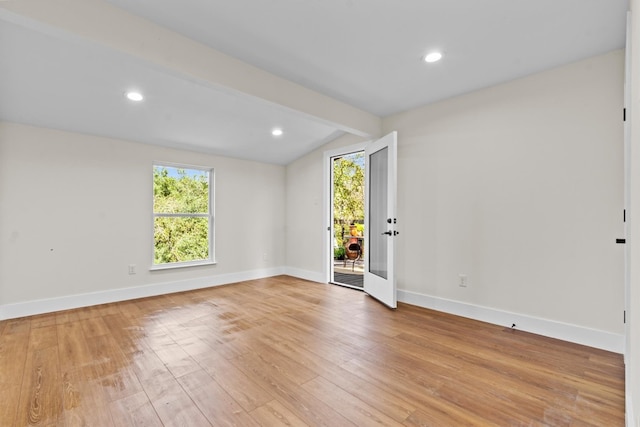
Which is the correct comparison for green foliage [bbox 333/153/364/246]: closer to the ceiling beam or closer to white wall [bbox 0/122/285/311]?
white wall [bbox 0/122/285/311]

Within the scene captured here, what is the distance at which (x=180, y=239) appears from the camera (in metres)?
4.57

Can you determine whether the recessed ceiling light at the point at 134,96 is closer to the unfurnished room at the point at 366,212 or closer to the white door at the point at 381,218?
the unfurnished room at the point at 366,212

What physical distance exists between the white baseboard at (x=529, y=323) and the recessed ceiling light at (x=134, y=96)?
3722mm

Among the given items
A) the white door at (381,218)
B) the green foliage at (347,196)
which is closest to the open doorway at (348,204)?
the green foliage at (347,196)

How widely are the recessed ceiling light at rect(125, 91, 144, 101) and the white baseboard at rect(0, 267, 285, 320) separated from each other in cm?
246

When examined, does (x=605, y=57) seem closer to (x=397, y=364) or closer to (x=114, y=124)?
(x=397, y=364)

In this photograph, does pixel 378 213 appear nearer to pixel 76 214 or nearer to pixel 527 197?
pixel 527 197

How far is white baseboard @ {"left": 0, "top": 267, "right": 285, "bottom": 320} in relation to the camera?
10.7ft

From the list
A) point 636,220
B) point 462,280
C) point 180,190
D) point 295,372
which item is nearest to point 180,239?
point 180,190

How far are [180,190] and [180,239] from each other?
760 mm

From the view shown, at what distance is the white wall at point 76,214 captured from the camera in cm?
324

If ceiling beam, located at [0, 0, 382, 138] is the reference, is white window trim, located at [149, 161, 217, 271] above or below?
below

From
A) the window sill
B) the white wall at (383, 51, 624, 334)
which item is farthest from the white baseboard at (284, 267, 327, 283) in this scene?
the white wall at (383, 51, 624, 334)

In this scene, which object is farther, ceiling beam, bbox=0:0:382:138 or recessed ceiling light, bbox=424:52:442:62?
recessed ceiling light, bbox=424:52:442:62
